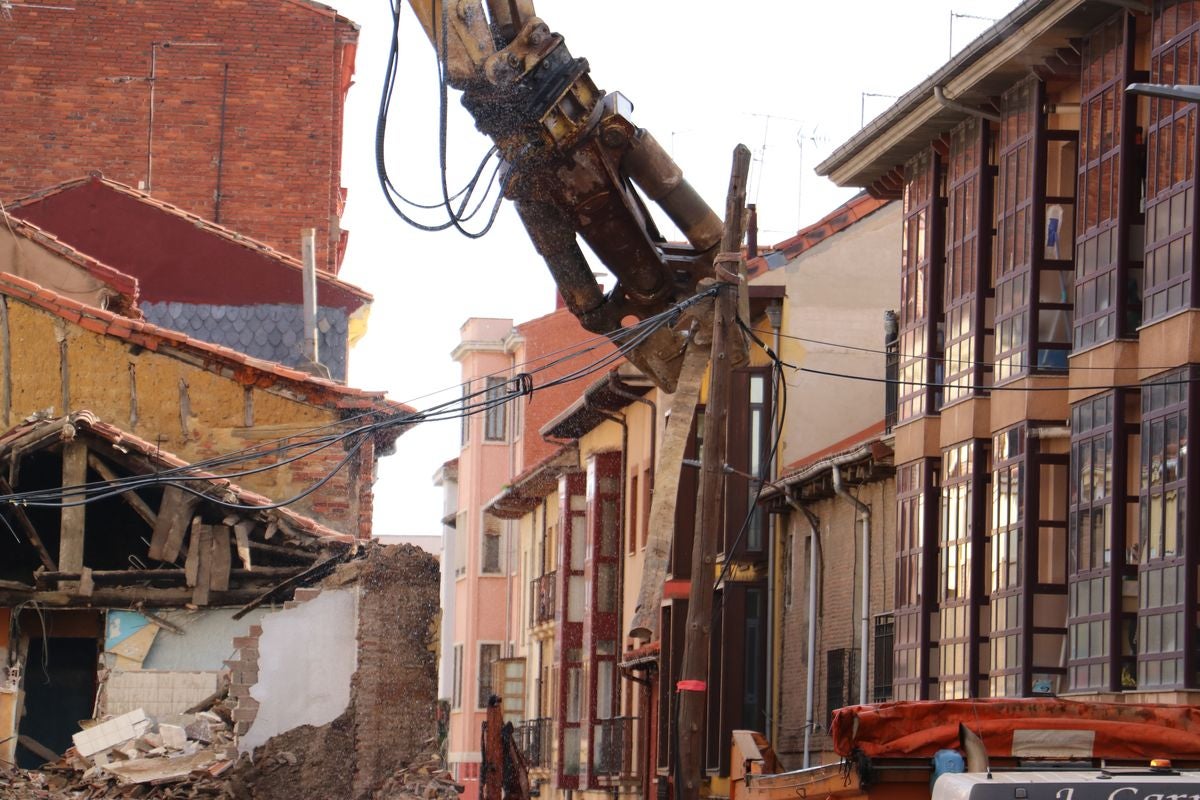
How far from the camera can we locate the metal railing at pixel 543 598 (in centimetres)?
4541

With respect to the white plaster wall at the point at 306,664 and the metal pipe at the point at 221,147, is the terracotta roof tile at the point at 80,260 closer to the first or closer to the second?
the white plaster wall at the point at 306,664

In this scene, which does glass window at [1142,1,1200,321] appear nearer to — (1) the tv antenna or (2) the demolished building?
(2) the demolished building

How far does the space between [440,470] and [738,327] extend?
4787cm

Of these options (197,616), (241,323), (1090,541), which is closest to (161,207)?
(241,323)

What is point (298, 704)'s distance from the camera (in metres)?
26.0

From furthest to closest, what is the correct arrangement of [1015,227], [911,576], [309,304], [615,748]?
[615,748] → [309,304] → [911,576] → [1015,227]

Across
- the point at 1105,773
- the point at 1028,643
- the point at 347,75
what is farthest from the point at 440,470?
the point at 1105,773

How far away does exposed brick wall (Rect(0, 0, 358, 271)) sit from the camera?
134 feet

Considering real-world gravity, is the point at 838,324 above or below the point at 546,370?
below

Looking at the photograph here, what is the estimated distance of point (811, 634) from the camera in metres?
28.2

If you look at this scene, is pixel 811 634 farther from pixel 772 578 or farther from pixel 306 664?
pixel 306 664

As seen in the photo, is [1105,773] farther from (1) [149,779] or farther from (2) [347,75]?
(2) [347,75]

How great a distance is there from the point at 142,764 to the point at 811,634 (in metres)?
8.65

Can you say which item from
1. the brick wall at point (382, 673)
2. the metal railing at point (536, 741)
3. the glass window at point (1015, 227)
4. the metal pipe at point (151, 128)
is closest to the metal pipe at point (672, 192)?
the glass window at point (1015, 227)
